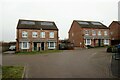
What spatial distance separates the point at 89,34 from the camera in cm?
4897

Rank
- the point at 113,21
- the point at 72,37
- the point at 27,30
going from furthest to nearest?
the point at 113,21 → the point at 72,37 → the point at 27,30

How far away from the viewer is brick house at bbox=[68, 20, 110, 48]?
48281 millimetres

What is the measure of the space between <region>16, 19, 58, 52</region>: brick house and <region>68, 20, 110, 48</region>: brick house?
7535 mm

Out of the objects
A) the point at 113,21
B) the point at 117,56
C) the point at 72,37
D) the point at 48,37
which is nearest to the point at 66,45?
the point at 48,37

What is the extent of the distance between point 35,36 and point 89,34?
1470 centimetres

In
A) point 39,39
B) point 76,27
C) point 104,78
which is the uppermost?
point 76,27

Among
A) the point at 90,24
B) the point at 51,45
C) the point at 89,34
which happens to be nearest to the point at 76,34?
the point at 89,34

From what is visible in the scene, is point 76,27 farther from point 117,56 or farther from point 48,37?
point 117,56

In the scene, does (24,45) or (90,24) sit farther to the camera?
(90,24)

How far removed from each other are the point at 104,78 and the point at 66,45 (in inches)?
1336

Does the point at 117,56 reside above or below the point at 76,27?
A: below

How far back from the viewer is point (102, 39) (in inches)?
1973

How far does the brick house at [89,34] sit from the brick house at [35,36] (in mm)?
7535

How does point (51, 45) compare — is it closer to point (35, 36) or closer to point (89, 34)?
point (35, 36)
